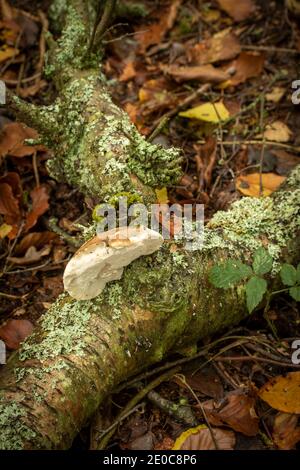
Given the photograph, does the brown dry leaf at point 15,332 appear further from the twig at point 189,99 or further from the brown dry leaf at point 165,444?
the twig at point 189,99

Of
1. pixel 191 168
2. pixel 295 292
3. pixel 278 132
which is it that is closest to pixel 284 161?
pixel 278 132

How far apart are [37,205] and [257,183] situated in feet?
4.42

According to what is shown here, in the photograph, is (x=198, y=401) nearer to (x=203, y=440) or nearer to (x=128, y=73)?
(x=203, y=440)

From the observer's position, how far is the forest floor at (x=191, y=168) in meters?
2.07

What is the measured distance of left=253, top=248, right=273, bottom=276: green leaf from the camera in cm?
209

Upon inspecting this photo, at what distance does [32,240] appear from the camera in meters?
2.68

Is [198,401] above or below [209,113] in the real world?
below

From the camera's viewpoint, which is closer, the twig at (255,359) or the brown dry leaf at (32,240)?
the twig at (255,359)

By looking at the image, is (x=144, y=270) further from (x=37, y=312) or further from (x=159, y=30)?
(x=159, y=30)

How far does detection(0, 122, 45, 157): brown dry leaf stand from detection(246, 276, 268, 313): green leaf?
168 centimetres

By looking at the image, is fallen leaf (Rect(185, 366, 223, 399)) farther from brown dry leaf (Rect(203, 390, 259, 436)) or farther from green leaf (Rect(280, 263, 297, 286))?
green leaf (Rect(280, 263, 297, 286))

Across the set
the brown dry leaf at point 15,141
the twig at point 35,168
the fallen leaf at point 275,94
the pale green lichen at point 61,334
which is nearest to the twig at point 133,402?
the pale green lichen at point 61,334

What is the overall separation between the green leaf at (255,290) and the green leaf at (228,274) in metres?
0.05

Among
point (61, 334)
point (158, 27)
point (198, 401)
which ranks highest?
point (158, 27)
